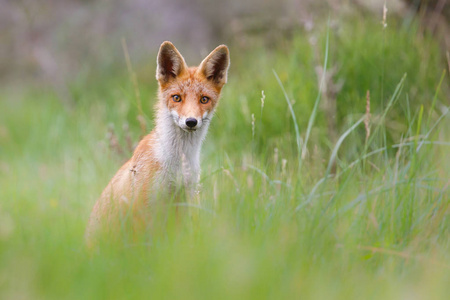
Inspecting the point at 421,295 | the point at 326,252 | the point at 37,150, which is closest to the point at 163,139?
the point at 326,252

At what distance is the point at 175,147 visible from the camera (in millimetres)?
4086

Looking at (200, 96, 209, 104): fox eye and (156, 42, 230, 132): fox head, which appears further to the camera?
(200, 96, 209, 104): fox eye

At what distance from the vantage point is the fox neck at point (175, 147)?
3.96 metres

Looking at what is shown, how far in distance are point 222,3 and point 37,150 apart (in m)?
5.28

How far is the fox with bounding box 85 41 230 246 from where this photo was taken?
375 centimetres

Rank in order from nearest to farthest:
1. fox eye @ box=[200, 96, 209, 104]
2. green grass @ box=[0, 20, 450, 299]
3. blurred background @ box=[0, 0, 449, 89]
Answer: green grass @ box=[0, 20, 450, 299] → fox eye @ box=[200, 96, 209, 104] → blurred background @ box=[0, 0, 449, 89]

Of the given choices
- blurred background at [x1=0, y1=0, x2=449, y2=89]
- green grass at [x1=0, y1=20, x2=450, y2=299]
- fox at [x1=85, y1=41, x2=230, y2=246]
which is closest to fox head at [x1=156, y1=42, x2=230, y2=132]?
fox at [x1=85, y1=41, x2=230, y2=246]

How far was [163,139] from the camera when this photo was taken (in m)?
4.11

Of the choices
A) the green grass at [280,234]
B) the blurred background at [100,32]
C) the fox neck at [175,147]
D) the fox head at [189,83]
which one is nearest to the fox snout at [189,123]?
the fox head at [189,83]

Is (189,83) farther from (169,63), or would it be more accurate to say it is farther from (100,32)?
(100,32)

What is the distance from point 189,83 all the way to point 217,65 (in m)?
0.36

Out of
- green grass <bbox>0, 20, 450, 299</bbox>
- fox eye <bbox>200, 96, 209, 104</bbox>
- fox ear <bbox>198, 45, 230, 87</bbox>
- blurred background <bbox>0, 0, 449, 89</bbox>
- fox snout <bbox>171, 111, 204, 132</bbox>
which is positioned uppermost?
blurred background <bbox>0, 0, 449, 89</bbox>

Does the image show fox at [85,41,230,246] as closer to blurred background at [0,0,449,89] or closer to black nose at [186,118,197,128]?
black nose at [186,118,197,128]

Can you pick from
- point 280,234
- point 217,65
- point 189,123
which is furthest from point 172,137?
point 280,234
